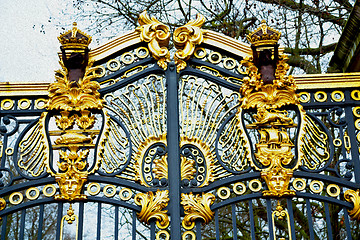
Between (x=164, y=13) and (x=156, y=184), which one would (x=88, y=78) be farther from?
(x=164, y=13)

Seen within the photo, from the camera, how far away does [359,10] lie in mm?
5027

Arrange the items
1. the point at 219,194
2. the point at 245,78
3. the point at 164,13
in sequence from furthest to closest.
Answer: the point at 164,13 → the point at 245,78 → the point at 219,194

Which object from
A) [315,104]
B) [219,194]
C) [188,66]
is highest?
[188,66]

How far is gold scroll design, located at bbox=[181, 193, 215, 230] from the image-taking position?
4555mm

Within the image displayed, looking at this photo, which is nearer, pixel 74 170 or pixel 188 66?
pixel 74 170

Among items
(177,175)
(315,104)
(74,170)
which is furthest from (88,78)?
(315,104)

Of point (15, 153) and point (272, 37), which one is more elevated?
point (272, 37)

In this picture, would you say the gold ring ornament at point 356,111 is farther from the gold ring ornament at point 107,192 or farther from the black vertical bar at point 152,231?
the gold ring ornament at point 107,192

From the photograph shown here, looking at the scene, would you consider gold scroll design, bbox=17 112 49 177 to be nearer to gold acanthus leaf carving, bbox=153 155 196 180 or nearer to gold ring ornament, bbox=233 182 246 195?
gold acanthus leaf carving, bbox=153 155 196 180

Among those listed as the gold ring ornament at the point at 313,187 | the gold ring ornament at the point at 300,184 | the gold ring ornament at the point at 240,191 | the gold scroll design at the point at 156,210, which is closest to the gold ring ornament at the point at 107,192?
the gold scroll design at the point at 156,210

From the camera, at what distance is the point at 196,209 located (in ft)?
14.9

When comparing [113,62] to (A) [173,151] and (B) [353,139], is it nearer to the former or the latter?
(A) [173,151]

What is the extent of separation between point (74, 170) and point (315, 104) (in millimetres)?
2065

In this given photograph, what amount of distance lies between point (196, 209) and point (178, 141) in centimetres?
57
